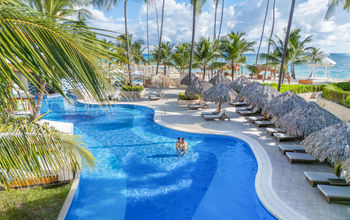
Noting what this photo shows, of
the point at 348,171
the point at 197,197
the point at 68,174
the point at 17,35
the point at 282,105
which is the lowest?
the point at 197,197

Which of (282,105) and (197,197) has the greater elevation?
(282,105)

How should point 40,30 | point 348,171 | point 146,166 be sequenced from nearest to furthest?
point 40,30 < point 348,171 < point 146,166

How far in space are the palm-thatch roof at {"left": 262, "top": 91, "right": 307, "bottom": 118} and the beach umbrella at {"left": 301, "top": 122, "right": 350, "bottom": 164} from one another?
3.99 metres

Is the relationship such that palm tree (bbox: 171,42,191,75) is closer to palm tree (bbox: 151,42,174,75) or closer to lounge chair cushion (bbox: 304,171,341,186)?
palm tree (bbox: 151,42,174,75)

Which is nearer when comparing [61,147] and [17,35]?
[17,35]

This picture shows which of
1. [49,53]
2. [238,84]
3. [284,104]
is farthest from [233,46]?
[49,53]

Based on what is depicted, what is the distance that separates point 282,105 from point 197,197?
7.46 m

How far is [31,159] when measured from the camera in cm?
252

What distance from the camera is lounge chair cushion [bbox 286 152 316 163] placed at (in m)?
8.33

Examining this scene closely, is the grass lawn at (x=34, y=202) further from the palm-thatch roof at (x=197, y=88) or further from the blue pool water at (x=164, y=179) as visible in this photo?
the palm-thatch roof at (x=197, y=88)

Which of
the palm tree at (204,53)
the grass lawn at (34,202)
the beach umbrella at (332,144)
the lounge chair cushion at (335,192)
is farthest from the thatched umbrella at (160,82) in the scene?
the lounge chair cushion at (335,192)

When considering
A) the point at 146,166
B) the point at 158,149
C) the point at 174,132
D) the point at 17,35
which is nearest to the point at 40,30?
the point at 17,35

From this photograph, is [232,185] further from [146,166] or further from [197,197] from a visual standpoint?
[146,166]

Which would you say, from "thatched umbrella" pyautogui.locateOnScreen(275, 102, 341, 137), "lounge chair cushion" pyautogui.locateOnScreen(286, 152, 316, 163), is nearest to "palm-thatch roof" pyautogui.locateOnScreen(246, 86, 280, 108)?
"thatched umbrella" pyautogui.locateOnScreen(275, 102, 341, 137)
